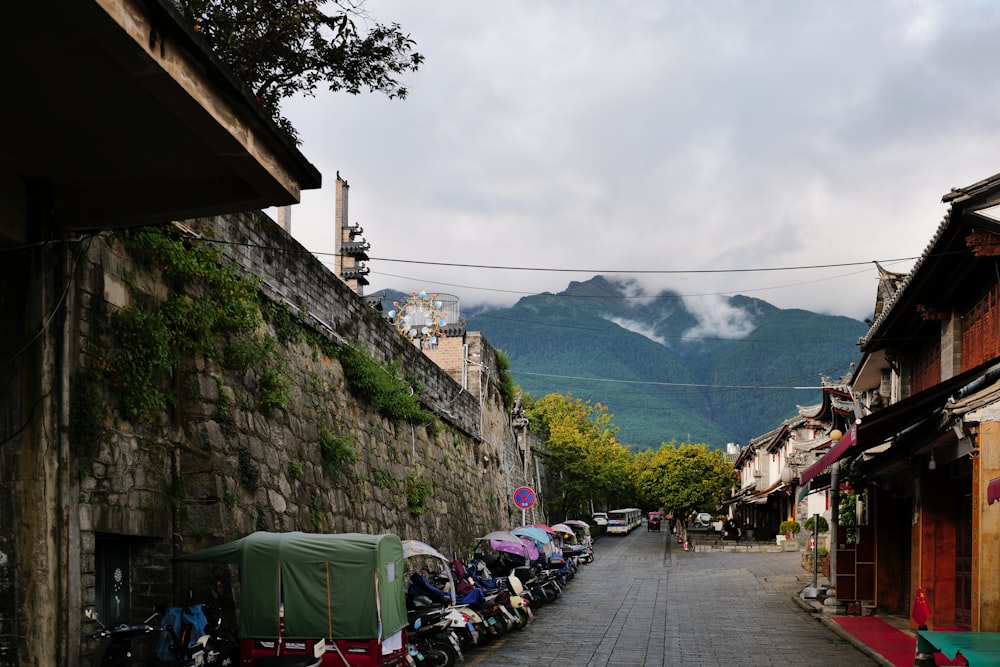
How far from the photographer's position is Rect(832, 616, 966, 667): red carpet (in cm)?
1474

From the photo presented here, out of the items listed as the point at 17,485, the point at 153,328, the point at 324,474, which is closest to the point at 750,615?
the point at 324,474

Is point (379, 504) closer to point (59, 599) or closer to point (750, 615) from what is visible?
point (750, 615)

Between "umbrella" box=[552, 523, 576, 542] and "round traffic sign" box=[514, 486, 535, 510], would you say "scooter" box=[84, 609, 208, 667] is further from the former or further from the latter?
"umbrella" box=[552, 523, 576, 542]

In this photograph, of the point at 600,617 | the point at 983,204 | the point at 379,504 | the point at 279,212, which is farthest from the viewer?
the point at 279,212

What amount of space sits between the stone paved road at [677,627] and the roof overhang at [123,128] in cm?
832

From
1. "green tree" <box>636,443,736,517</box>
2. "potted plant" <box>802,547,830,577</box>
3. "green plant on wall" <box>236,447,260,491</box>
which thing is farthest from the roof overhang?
"green tree" <box>636,443,736,517</box>

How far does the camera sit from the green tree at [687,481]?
64.7 meters

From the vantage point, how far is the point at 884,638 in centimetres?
1722

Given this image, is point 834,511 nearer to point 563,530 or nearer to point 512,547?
point 512,547

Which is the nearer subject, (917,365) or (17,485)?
(17,485)

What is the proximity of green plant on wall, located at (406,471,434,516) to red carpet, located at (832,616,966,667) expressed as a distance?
8.59 m

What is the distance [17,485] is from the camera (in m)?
9.03

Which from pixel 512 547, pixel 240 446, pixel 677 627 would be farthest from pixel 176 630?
pixel 512 547

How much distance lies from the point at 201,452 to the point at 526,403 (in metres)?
74.3
